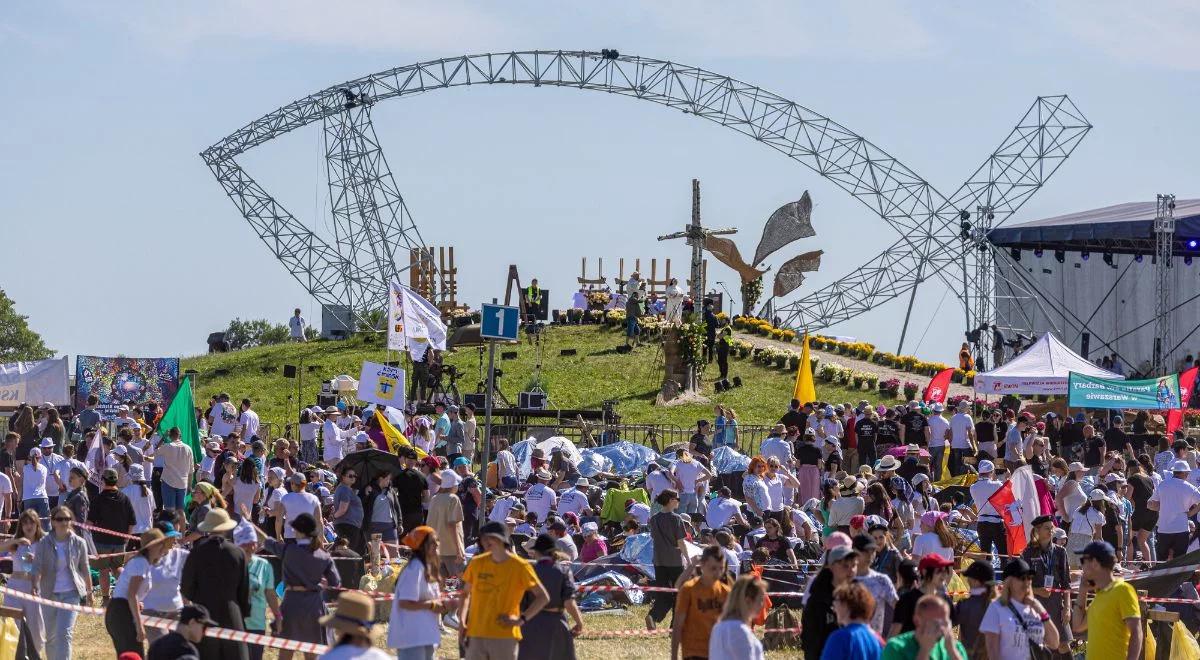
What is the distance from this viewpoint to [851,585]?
9930 millimetres

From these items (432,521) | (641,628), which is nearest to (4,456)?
(432,521)

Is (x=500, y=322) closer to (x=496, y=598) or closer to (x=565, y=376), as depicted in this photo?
(x=496, y=598)

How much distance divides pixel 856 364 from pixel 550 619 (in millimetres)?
33807

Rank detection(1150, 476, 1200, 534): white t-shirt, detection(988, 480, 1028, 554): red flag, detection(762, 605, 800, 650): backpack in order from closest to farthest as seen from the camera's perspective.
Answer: detection(762, 605, 800, 650): backpack
detection(988, 480, 1028, 554): red flag
detection(1150, 476, 1200, 534): white t-shirt

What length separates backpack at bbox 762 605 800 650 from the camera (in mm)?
16344

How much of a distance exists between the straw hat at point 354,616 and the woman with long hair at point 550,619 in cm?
340

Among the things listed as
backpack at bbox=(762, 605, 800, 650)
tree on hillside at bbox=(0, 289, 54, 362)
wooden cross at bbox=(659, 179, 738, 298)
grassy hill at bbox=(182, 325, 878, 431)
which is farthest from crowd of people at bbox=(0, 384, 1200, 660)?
tree on hillside at bbox=(0, 289, 54, 362)

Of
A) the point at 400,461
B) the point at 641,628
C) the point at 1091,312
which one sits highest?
the point at 1091,312

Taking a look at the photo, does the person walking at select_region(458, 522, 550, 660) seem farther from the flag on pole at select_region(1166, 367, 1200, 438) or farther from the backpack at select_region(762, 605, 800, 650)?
the flag on pole at select_region(1166, 367, 1200, 438)

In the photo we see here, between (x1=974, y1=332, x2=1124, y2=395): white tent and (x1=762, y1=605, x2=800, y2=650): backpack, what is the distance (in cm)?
1396

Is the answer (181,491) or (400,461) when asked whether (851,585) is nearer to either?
(400,461)

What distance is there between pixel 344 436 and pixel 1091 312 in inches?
1001

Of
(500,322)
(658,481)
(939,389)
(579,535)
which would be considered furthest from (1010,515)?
(939,389)

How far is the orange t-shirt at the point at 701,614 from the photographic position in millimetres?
11969
